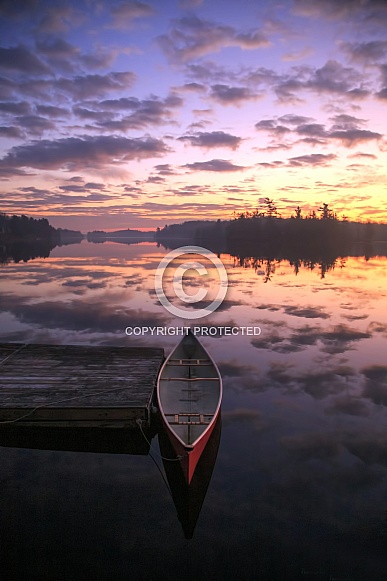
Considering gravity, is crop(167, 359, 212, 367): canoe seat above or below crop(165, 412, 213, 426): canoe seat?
below

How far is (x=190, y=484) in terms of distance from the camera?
812 centimetres

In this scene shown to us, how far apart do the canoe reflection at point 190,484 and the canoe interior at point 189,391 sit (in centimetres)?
80

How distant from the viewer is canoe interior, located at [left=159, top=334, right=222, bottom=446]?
9.62 meters

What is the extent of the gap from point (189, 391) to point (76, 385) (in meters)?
3.76

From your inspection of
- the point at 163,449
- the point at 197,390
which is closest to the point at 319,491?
the point at 163,449

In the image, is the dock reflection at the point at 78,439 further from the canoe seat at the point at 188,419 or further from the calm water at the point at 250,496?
the canoe seat at the point at 188,419

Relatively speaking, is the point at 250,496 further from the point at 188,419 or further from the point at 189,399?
the point at 189,399

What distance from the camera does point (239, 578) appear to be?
21.5 feet

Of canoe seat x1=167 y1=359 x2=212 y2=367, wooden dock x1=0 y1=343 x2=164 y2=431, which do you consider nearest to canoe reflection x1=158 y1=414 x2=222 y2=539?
wooden dock x1=0 y1=343 x2=164 y2=431

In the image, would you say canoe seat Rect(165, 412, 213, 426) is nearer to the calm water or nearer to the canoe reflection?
the canoe reflection

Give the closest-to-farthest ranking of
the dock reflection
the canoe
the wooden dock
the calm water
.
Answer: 1. the calm water
2. the canoe
3. the dock reflection
4. the wooden dock

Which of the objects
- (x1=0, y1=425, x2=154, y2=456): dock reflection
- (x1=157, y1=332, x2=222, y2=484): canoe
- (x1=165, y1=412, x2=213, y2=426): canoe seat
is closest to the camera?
(x1=157, y1=332, x2=222, y2=484): canoe

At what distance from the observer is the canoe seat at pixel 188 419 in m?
9.57

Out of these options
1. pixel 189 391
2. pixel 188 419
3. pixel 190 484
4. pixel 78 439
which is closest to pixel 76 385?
pixel 78 439
